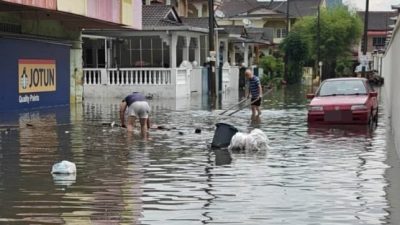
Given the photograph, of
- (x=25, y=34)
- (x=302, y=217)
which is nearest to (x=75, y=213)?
(x=302, y=217)

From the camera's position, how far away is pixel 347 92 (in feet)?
70.2

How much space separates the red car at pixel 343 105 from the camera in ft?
65.8

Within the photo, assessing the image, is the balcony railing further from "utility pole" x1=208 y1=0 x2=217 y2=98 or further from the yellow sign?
the yellow sign

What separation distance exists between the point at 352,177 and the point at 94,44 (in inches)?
1343

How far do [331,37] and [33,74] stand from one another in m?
51.8

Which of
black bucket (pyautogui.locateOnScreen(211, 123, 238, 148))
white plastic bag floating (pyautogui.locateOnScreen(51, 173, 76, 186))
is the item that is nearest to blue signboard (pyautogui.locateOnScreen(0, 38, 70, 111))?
black bucket (pyautogui.locateOnScreen(211, 123, 238, 148))

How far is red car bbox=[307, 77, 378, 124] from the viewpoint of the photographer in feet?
65.8

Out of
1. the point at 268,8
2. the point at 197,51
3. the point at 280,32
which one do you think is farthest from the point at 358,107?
the point at 268,8

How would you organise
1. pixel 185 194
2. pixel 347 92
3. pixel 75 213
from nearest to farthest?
pixel 75 213 → pixel 185 194 → pixel 347 92

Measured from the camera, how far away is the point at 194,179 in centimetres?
1085

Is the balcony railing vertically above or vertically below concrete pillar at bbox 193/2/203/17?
below

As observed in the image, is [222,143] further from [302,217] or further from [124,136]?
[302,217]

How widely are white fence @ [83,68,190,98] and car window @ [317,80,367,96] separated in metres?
16.8

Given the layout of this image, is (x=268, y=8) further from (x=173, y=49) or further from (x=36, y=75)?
(x=36, y=75)
